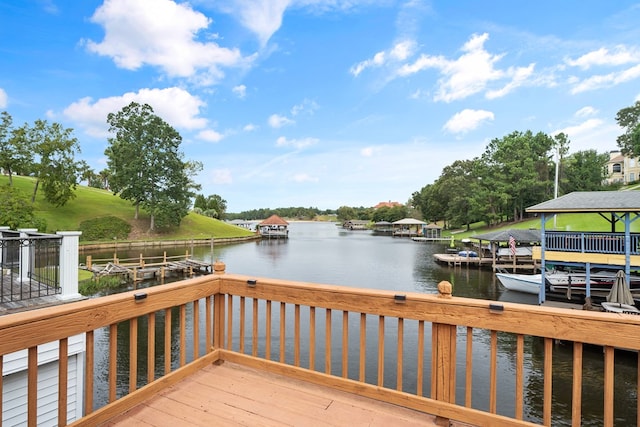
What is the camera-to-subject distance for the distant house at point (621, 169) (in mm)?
43384

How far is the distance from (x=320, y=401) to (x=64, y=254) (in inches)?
194

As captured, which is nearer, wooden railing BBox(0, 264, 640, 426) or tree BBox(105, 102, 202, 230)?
wooden railing BBox(0, 264, 640, 426)

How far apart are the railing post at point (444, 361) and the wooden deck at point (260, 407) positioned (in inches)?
6.6

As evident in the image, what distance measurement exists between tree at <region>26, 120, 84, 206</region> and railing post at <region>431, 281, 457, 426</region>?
38.2 meters

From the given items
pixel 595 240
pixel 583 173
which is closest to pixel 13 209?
pixel 595 240

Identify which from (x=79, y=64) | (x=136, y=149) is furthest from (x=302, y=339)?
(x=136, y=149)

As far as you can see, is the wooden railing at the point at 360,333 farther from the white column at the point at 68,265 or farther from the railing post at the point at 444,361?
the white column at the point at 68,265

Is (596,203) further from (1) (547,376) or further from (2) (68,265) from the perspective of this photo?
(2) (68,265)

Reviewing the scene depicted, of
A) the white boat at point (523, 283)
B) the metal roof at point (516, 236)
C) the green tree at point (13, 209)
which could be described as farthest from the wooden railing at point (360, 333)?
the green tree at point (13, 209)

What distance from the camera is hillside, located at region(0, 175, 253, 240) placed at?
3256 cm

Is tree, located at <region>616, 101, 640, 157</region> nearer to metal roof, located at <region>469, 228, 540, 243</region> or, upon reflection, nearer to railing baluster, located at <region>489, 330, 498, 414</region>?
metal roof, located at <region>469, 228, 540, 243</region>

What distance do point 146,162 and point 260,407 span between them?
41.6m

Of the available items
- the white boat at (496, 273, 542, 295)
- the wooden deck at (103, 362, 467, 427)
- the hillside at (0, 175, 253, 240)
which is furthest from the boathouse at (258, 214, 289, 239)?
the wooden deck at (103, 362, 467, 427)

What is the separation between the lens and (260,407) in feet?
6.66
